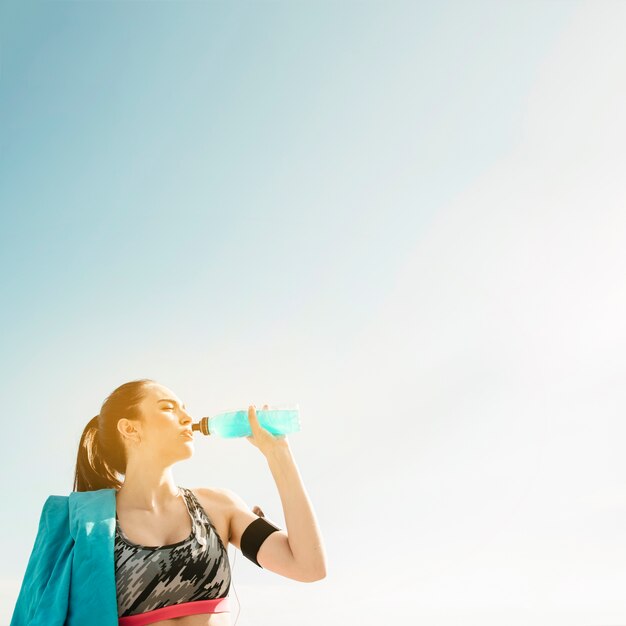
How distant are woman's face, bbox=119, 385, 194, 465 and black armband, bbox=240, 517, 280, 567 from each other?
513 millimetres

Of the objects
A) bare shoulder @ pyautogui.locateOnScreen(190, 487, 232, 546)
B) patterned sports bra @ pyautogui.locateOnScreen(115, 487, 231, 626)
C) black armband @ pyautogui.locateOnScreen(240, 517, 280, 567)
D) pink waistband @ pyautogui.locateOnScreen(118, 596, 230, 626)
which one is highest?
bare shoulder @ pyautogui.locateOnScreen(190, 487, 232, 546)

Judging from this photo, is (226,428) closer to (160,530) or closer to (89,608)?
(160,530)

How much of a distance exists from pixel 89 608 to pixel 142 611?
24cm

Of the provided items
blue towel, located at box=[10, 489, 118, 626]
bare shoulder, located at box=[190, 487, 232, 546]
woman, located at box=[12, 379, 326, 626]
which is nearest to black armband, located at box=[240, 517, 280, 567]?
woman, located at box=[12, 379, 326, 626]

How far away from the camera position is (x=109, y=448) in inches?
139

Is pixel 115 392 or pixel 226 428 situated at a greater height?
pixel 115 392

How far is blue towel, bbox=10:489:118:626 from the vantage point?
2682mm

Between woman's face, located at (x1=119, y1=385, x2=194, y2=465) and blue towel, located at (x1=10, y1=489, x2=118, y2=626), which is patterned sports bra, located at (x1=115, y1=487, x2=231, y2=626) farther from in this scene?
woman's face, located at (x1=119, y1=385, x2=194, y2=465)

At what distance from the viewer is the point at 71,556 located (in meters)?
2.84

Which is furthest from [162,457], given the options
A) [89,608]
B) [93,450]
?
[89,608]

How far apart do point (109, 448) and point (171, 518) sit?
62cm

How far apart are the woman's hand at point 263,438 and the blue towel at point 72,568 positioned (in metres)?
0.79

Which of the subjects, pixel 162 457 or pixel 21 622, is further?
pixel 162 457

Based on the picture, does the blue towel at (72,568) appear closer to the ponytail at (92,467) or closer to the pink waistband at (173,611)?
the pink waistband at (173,611)
